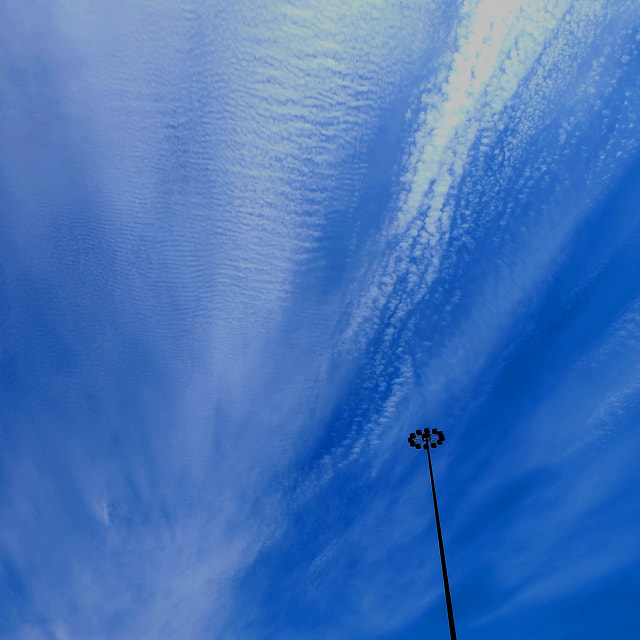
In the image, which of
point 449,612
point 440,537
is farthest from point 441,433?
point 449,612

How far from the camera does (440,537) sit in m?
25.8

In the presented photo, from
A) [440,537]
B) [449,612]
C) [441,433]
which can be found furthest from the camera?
[441,433]

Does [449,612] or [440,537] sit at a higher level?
[440,537]

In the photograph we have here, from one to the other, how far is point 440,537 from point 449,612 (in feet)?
13.2

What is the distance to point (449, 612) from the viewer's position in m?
22.2

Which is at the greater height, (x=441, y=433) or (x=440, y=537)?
(x=441, y=433)

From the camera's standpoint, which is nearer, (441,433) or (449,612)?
(449,612)

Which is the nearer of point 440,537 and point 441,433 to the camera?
point 440,537

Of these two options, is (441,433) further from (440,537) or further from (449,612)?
(449,612)

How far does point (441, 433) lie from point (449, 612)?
13006 millimetres

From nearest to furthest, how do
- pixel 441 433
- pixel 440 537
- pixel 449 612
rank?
1. pixel 449 612
2. pixel 440 537
3. pixel 441 433

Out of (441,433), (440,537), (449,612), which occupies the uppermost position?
(441,433)

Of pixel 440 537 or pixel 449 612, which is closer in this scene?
pixel 449 612
